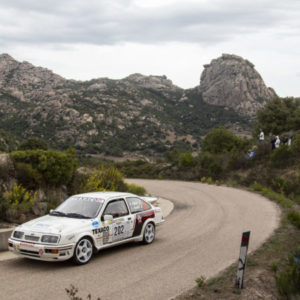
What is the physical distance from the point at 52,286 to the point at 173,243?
4.50m

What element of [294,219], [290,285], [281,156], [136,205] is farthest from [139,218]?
[281,156]

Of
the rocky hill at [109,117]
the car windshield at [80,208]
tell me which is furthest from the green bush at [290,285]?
the rocky hill at [109,117]

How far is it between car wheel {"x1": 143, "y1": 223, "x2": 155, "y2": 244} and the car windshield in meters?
1.83

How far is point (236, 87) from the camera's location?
125125 mm

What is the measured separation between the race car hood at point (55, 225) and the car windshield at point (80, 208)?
0.29 m

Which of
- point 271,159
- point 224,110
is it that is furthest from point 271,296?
point 224,110

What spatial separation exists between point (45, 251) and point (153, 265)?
7.59 ft

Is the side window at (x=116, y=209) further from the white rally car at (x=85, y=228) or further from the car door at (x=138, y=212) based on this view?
the car door at (x=138, y=212)

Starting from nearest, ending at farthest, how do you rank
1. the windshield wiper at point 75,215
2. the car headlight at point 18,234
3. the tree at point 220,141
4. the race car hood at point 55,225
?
the race car hood at point 55,225, the car headlight at point 18,234, the windshield wiper at point 75,215, the tree at point 220,141

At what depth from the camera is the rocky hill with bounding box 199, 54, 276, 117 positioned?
400ft

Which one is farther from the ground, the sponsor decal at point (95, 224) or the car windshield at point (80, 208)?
the car windshield at point (80, 208)

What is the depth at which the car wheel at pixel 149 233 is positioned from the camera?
1078 cm

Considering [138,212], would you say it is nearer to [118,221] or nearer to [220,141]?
[118,221]

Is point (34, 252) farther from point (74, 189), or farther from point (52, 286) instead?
point (74, 189)
